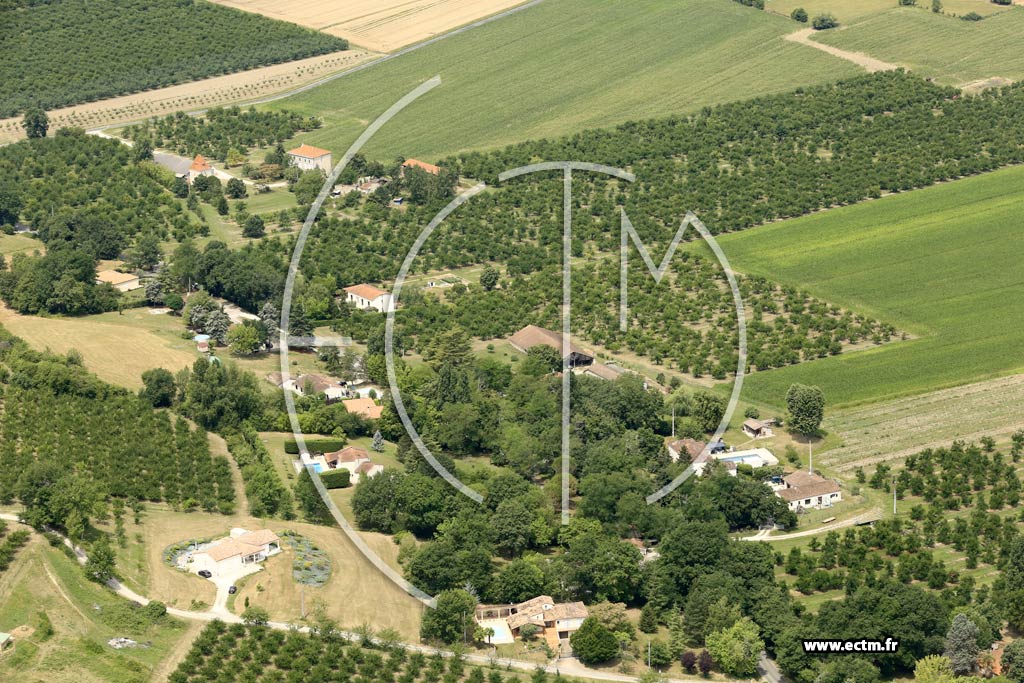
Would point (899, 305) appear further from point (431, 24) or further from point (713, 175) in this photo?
point (431, 24)

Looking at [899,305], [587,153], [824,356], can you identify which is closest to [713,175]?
[587,153]

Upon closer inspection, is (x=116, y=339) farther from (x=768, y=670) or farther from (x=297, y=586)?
(x=768, y=670)

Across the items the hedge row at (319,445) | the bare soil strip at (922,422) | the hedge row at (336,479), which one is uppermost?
the hedge row at (319,445)

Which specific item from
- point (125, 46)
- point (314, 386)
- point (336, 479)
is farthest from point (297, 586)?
point (125, 46)

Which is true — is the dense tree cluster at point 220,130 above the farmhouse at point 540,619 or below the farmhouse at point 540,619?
above

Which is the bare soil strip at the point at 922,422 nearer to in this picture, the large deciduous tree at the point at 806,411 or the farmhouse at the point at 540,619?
the large deciduous tree at the point at 806,411

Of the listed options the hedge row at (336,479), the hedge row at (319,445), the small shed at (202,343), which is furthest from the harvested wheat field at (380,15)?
the hedge row at (336,479)
